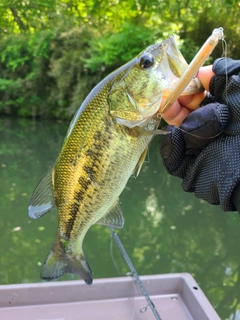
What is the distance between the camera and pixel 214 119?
1604 mm

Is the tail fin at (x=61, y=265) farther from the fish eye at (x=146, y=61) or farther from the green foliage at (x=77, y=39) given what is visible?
the green foliage at (x=77, y=39)

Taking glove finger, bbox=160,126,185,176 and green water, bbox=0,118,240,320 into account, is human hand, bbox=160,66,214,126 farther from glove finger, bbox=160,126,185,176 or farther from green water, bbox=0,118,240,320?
green water, bbox=0,118,240,320

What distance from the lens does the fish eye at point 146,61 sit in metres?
1.51

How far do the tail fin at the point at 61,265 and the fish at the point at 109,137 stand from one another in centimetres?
19

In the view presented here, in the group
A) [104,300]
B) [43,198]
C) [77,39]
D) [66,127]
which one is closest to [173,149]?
[43,198]

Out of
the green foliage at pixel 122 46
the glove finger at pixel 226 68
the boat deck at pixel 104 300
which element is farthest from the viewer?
the green foliage at pixel 122 46

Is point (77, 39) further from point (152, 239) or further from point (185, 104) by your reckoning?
point (185, 104)

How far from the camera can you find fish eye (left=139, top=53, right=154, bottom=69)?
1.51m

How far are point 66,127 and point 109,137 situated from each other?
43.2 feet

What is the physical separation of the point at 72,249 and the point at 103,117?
0.72 metres

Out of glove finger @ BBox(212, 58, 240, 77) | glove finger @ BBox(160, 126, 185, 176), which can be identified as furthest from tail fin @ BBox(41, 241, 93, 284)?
glove finger @ BBox(212, 58, 240, 77)

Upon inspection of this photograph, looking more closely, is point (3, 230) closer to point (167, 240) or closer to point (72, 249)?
point (167, 240)

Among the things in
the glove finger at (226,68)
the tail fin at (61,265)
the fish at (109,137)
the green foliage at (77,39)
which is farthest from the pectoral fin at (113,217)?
the green foliage at (77,39)

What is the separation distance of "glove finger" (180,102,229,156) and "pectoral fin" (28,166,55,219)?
693 millimetres
